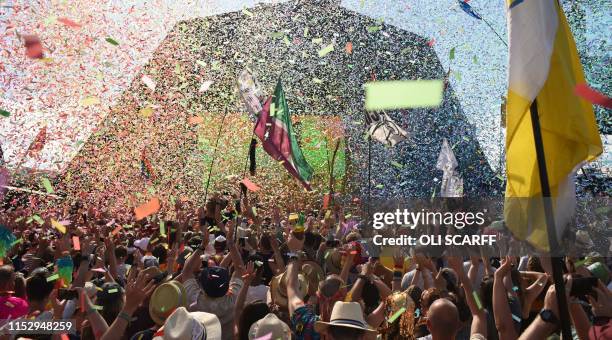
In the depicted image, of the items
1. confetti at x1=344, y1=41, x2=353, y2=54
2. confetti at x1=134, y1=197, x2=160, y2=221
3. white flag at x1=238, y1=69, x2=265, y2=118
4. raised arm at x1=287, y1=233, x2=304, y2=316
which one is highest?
confetti at x1=344, y1=41, x2=353, y2=54

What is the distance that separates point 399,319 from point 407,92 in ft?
119

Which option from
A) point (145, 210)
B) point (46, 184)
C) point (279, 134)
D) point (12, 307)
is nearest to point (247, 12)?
point (46, 184)

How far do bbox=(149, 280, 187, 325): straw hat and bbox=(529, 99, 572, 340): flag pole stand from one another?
8.09 feet

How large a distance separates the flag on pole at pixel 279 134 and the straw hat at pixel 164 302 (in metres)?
8.64

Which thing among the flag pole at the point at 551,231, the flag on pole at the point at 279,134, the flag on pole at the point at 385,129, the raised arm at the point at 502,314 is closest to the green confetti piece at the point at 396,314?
the raised arm at the point at 502,314

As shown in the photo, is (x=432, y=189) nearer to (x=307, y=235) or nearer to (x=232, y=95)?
(x=232, y=95)

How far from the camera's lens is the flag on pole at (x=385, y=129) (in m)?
18.4

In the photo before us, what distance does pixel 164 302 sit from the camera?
14.4 ft

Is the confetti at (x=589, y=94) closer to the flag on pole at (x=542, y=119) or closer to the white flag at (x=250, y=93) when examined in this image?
the flag on pole at (x=542, y=119)

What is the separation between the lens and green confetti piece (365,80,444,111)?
32609 millimetres

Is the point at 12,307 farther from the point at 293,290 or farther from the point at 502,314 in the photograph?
the point at 502,314

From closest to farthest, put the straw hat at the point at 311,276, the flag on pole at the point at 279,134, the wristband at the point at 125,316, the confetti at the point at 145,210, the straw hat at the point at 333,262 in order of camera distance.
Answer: the wristband at the point at 125,316 → the straw hat at the point at 311,276 → the straw hat at the point at 333,262 → the flag on pole at the point at 279,134 → the confetti at the point at 145,210

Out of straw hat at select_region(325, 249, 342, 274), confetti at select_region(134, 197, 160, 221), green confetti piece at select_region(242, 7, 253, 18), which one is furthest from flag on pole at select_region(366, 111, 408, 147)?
green confetti piece at select_region(242, 7, 253, 18)

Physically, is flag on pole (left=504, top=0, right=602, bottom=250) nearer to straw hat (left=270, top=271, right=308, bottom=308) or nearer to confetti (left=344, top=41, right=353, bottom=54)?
straw hat (left=270, top=271, right=308, bottom=308)
